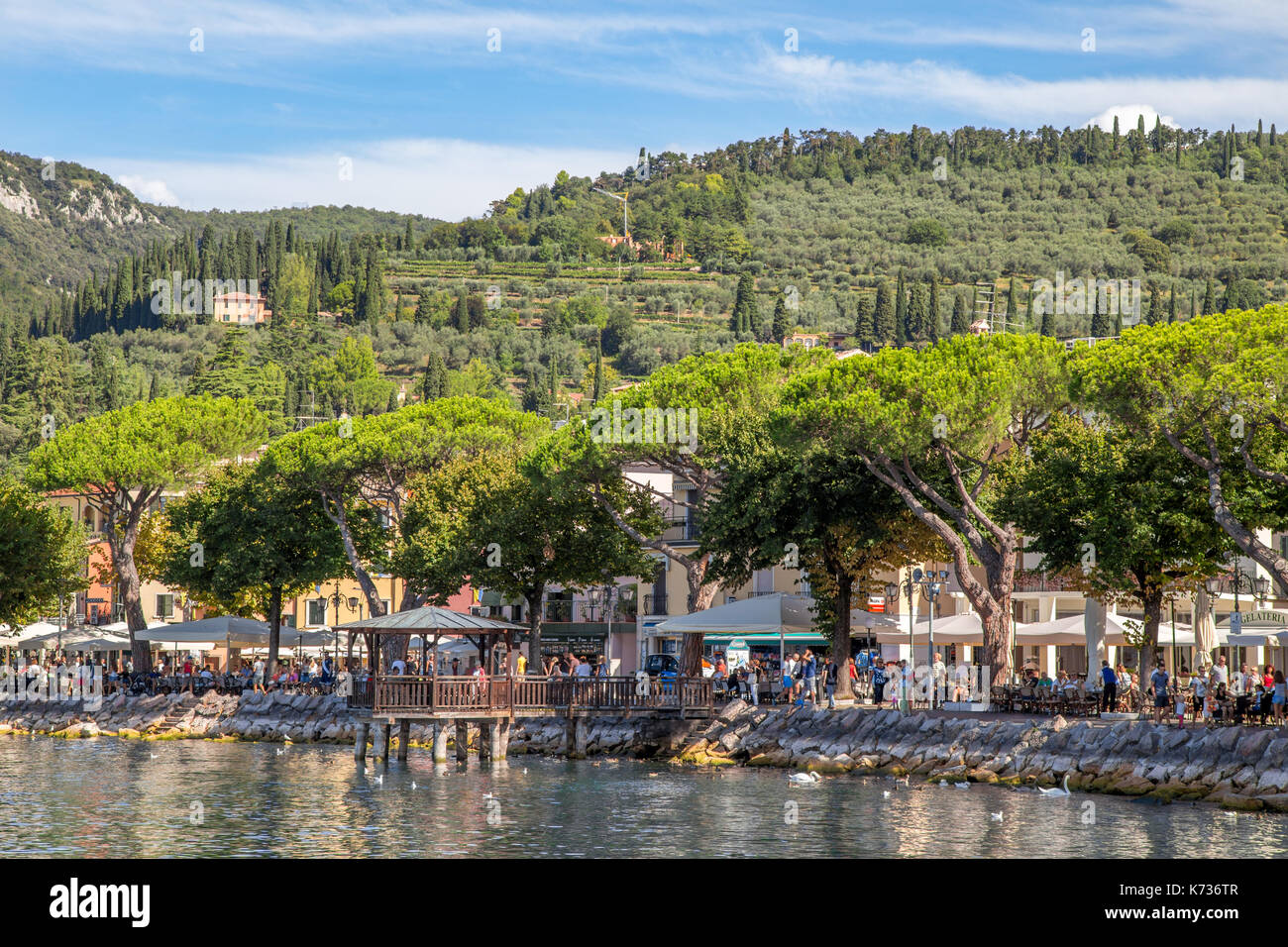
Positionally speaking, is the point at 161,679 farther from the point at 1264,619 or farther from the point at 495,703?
the point at 1264,619

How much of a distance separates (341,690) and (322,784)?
21.2 metres

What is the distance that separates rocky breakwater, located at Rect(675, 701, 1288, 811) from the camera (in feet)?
96.5

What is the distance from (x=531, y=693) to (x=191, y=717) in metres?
20.4

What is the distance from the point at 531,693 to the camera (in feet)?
138

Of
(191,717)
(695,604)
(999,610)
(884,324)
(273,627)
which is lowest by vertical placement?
(191,717)

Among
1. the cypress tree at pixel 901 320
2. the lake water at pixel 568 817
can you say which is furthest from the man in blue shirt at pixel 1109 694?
the cypress tree at pixel 901 320

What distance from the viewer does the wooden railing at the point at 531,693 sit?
38.3m

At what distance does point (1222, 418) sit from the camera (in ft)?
109

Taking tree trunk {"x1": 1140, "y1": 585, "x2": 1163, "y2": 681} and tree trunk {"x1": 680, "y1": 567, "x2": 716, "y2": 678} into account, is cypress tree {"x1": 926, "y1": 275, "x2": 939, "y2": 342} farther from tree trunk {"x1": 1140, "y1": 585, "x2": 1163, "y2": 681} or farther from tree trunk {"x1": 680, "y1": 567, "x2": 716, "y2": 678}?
tree trunk {"x1": 1140, "y1": 585, "x2": 1163, "y2": 681}

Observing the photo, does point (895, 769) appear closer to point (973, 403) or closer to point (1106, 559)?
point (1106, 559)

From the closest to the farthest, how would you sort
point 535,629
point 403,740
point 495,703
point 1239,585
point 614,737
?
point 495,703 < point 403,740 < point 614,737 < point 1239,585 < point 535,629

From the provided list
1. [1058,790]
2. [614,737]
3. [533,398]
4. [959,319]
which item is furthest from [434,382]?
[1058,790]

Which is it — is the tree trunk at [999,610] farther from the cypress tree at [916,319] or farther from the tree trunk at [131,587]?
the cypress tree at [916,319]
